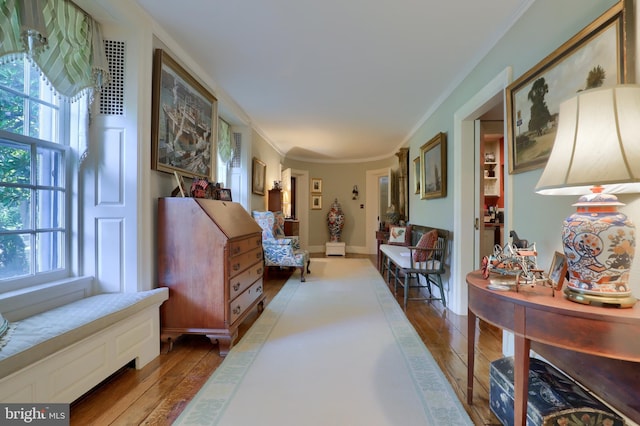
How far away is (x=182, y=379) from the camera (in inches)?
68.4

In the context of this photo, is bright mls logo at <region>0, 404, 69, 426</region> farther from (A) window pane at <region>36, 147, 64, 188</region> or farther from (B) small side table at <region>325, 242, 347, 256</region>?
(B) small side table at <region>325, 242, 347, 256</region>

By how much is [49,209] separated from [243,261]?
1317 mm

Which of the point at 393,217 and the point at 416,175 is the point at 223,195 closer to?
the point at 416,175

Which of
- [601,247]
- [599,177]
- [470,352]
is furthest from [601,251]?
[470,352]

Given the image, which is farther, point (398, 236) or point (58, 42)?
point (398, 236)

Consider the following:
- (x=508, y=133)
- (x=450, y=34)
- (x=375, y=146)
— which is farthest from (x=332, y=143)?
(x=508, y=133)

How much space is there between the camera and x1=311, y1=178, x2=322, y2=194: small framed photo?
24.7 feet

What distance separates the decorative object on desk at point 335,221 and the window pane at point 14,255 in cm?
600

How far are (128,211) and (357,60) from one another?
2.26 m

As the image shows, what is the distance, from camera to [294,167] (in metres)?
A: 7.31

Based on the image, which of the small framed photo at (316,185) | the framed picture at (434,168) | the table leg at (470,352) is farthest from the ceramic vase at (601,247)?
the small framed photo at (316,185)

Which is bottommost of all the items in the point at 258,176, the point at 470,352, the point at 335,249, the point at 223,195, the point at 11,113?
the point at 335,249

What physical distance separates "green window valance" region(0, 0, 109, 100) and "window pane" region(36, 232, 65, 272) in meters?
0.88

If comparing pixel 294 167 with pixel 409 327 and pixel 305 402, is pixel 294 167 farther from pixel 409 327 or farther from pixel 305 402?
pixel 305 402
